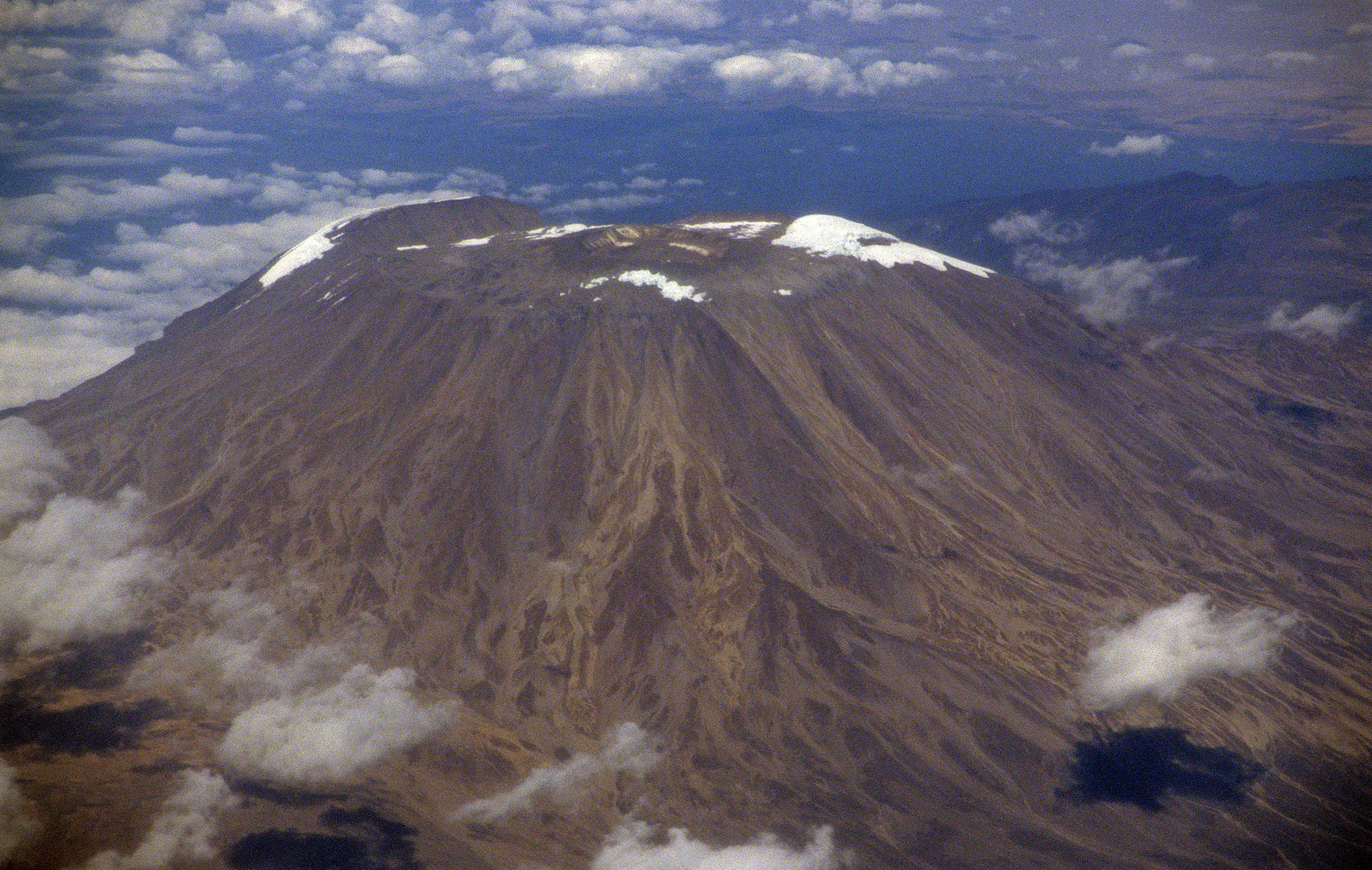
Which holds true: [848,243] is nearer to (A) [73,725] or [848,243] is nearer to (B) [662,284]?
(B) [662,284]

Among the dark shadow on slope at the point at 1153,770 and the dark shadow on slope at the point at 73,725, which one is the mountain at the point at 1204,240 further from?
the dark shadow on slope at the point at 73,725

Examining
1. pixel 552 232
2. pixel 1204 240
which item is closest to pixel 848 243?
pixel 552 232

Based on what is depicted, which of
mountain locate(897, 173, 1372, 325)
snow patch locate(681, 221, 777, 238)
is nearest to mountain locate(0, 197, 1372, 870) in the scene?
snow patch locate(681, 221, 777, 238)

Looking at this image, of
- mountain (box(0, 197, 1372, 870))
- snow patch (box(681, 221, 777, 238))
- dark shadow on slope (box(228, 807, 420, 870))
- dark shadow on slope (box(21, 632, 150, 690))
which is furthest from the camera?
snow patch (box(681, 221, 777, 238))

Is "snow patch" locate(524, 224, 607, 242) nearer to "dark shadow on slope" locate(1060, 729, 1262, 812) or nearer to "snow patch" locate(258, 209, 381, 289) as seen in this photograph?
"snow patch" locate(258, 209, 381, 289)

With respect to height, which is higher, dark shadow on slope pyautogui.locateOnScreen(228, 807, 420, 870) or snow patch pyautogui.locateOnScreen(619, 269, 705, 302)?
snow patch pyautogui.locateOnScreen(619, 269, 705, 302)

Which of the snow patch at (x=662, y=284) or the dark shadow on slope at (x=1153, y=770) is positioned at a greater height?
the snow patch at (x=662, y=284)

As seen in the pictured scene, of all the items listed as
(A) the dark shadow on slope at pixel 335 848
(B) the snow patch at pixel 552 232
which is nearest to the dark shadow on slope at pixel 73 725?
(A) the dark shadow on slope at pixel 335 848
